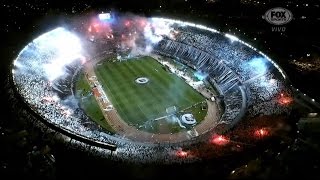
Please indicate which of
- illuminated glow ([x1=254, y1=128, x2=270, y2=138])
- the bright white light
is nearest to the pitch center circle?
the bright white light

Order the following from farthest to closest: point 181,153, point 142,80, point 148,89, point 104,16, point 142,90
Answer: point 104,16 → point 142,80 → point 148,89 → point 142,90 → point 181,153

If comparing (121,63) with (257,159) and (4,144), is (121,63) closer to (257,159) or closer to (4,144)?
(4,144)

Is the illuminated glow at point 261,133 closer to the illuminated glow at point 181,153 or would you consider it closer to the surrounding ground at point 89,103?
the illuminated glow at point 181,153

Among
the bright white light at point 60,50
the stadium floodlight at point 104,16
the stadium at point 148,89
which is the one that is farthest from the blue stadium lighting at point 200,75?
the stadium floodlight at point 104,16

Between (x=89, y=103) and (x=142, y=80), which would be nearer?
(x=89, y=103)

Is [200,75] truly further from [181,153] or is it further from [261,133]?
[181,153]

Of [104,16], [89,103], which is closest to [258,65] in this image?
[89,103]

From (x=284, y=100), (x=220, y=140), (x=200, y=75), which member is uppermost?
(x=284, y=100)
